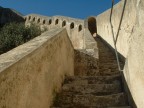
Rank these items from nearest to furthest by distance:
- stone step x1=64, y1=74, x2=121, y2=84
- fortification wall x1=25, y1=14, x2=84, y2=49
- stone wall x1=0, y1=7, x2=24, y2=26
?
stone step x1=64, y1=74, x2=121, y2=84, fortification wall x1=25, y1=14, x2=84, y2=49, stone wall x1=0, y1=7, x2=24, y2=26

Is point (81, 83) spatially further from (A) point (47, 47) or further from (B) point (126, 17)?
(B) point (126, 17)

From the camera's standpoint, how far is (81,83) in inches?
212

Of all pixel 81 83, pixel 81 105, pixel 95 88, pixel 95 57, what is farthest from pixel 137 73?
pixel 95 57

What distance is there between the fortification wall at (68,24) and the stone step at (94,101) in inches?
348

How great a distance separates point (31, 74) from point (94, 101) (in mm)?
1476

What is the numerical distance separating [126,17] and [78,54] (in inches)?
71.4

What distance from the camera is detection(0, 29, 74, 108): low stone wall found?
2613 millimetres

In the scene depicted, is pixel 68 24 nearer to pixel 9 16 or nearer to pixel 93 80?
pixel 9 16

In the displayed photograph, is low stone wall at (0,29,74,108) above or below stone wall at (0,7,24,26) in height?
below

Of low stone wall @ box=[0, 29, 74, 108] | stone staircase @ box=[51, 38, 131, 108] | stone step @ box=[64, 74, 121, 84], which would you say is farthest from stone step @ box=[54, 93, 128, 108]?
stone step @ box=[64, 74, 121, 84]

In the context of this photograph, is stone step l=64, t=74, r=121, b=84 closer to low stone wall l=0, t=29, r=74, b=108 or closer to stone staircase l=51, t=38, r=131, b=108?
stone staircase l=51, t=38, r=131, b=108

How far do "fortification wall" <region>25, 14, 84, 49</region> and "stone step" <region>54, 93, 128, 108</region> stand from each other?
8836 mm

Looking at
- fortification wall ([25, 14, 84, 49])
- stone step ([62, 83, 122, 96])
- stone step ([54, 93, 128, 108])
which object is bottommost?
stone step ([54, 93, 128, 108])

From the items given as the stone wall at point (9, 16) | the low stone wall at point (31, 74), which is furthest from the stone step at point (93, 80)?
the stone wall at point (9, 16)
